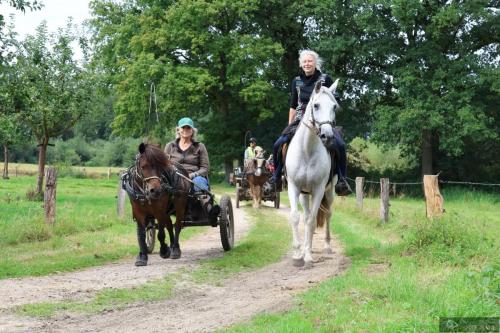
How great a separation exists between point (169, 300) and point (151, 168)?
278cm

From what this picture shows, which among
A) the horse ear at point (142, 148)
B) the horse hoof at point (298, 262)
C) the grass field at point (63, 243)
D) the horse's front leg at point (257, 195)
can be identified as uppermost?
the horse ear at point (142, 148)

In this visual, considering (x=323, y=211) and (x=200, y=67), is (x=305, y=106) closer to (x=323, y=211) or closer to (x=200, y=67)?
(x=323, y=211)

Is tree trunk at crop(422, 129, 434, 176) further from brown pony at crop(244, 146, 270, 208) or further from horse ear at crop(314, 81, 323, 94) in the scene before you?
horse ear at crop(314, 81, 323, 94)

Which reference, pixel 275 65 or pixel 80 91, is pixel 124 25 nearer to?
pixel 275 65

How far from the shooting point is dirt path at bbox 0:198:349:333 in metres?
6.00

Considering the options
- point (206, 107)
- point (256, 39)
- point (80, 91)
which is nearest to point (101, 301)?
point (80, 91)

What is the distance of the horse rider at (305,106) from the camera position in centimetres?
988

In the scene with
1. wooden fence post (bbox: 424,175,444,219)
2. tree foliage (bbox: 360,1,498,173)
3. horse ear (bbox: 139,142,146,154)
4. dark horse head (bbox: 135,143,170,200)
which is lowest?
wooden fence post (bbox: 424,175,444,219)

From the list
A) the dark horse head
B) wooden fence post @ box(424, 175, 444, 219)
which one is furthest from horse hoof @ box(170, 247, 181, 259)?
wooden fence post @ box(424, 175, 444, 219)

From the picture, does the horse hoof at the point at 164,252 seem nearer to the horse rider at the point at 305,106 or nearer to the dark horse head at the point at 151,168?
the dark horse head at the point at 151,168

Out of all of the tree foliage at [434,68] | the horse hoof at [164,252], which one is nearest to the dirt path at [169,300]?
the horse hoof at [164,252]

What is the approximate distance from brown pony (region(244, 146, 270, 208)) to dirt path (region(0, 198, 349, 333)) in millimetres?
10828

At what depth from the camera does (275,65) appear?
1570 inches

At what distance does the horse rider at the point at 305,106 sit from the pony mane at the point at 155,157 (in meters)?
1.95
